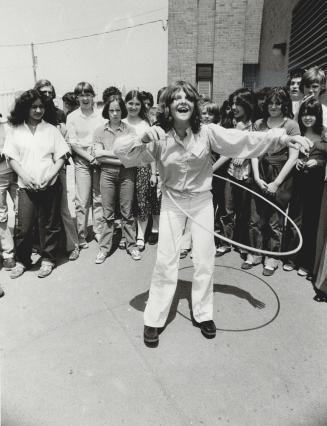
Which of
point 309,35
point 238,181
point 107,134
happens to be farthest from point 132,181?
point 309,35

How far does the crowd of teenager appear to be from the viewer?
14.3 feet

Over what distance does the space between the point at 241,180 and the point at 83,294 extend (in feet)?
8.28

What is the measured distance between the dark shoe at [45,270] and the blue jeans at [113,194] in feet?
2.46

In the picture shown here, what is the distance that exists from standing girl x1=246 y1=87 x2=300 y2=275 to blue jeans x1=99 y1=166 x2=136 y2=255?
169 cm

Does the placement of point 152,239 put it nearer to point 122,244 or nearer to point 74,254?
point 122,244

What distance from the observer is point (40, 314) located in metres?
3.81

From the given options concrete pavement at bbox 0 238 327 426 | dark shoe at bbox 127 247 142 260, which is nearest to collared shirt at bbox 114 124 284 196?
concrete pavement at bbox 0 238 327 426

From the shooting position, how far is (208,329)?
338 centimetres

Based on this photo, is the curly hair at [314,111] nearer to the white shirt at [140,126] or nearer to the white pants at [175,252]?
the white pants at [175,252]

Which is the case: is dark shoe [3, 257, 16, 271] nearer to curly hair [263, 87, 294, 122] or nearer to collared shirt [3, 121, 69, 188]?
collared shirt [3, 121, 69, 188]

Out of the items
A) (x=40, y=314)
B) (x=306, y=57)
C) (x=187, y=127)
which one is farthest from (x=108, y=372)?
(x=306, y=57)

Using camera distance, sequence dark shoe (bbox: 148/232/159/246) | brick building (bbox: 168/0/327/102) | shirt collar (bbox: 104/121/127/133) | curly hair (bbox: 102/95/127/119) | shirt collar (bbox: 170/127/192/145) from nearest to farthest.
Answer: shirt collar (bbox: 170/127/192/145) → curly hair (bbox: 102/95/127/119) → shirt collar (bbox: 104/121/127/133) → dark shoe (bbox: 148/232/159/246) → brick building (bbox: 168/0/327/102)

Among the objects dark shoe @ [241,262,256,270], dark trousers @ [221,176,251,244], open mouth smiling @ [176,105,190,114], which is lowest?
dark shoe @ [241,262,256,270]

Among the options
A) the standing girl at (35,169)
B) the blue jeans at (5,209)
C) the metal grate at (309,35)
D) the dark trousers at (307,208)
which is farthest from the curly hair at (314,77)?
the blue jeans at (5,209)
